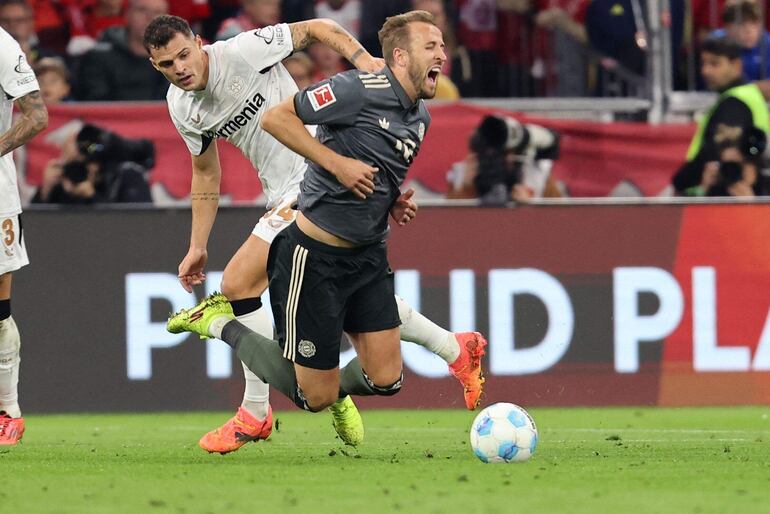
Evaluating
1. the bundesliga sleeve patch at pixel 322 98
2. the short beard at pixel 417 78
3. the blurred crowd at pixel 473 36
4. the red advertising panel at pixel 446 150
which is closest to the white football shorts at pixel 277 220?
the bundesliga sleeve patch at pixel 322 98

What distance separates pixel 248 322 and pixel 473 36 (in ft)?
21.2

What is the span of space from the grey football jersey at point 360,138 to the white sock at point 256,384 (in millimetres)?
905

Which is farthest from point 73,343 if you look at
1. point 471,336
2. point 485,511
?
point 485,511

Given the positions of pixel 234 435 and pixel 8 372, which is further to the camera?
pixel 8 372

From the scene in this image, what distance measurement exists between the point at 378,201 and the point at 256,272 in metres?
0.91

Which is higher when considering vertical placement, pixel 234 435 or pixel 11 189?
pixel 11 189

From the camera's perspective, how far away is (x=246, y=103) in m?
8.01

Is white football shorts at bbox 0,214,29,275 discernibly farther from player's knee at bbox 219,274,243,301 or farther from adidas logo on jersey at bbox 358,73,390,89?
adidas logo on jersey at bbox 358,73,390,89

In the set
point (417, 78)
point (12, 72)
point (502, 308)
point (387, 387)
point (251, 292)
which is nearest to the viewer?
point (417, 78)

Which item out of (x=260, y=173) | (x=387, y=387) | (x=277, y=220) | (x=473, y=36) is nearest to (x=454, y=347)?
(x=387, y=387)

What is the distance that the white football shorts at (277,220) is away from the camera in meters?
7.74

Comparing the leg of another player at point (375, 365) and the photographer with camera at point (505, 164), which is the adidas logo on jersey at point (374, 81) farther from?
the photographer with camera at point (505, 164)

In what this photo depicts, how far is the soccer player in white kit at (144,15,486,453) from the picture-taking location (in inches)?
307

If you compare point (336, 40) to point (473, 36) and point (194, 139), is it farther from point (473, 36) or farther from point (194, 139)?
point (473, 36)
